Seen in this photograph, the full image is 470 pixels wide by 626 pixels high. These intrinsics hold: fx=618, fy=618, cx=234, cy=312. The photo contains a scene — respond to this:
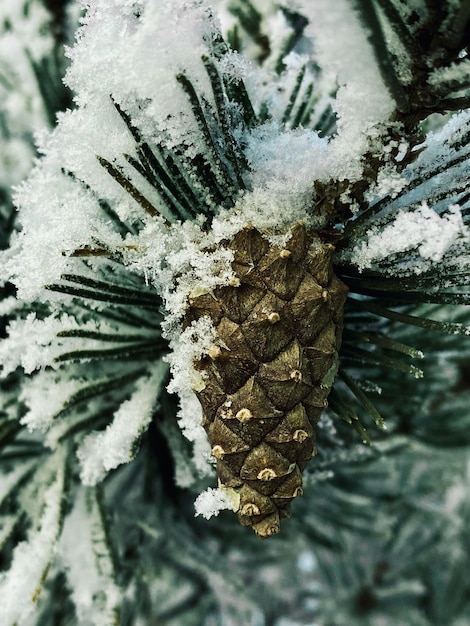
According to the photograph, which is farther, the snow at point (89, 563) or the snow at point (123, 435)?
the snow at point (89, 563)

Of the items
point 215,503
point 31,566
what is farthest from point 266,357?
point 31,566

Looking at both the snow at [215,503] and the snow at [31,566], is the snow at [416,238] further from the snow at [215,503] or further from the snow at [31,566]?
the snow at [31,566]

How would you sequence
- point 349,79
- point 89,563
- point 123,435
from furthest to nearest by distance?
point 89,563 → point 123,435 → point 349,79

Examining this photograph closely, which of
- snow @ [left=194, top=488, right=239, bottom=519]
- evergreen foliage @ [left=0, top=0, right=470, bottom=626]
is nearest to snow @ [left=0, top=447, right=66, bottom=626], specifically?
evergreen foliage @ [left=0, top=0, right=470, bottom=626]

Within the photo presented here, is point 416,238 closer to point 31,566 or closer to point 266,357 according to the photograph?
point 266,357

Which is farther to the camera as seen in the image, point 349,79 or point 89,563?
point 89,563

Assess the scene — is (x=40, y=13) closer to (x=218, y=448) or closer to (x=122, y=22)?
(x=122, y=22)

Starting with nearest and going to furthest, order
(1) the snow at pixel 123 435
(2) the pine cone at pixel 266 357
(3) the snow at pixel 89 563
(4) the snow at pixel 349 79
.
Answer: (4) the snow at pixel 349 79, (2) the pine cone at pixel 266 357, (1) the snow at pixel 123 435, (3) the snow at pixel 89 563

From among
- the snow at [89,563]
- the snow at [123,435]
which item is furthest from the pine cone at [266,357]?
the snow at [89,563]
